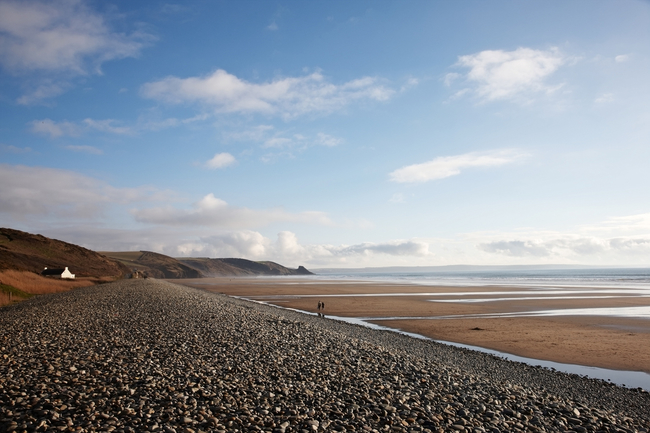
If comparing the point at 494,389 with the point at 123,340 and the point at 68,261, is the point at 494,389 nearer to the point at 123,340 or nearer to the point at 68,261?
the point at 123,340

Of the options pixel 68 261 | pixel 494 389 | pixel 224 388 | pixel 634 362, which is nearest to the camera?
pixel 224 388

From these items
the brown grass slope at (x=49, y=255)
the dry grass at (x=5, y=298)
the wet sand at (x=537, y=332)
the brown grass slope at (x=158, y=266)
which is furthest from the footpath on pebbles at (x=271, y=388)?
the brown grass slope at (x=158, y=266)

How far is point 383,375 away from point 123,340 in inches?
345

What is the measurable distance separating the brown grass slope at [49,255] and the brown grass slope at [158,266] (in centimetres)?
4293

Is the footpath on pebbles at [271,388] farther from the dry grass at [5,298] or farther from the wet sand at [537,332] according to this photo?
the dry grass at [5,298]

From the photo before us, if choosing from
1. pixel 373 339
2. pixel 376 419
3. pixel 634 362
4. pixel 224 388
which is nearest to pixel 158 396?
pixel 224 388

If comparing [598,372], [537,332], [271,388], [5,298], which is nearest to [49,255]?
[5,298]

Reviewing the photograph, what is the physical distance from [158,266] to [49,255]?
8024 cm

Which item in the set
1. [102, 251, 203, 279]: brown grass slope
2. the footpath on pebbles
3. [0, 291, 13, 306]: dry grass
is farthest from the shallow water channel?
[102, 251, 203, 279]: brown grass slope

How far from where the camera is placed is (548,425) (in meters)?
7.93

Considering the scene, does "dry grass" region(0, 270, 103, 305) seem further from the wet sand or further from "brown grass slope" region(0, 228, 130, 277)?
"brown grass slope" region(0, 228, 130, 277)

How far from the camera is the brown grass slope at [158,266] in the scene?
154812mm

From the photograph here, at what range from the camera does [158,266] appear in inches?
6486

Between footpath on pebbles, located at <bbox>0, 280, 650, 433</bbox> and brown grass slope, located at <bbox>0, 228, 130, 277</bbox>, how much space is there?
74520 millimetres
